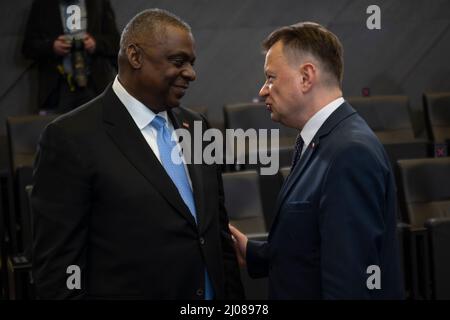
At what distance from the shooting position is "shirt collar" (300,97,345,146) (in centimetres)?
171

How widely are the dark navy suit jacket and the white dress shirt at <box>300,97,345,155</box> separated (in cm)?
2

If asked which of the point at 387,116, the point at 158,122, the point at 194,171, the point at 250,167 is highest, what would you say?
the point at 387,116

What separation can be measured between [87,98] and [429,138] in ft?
7.21

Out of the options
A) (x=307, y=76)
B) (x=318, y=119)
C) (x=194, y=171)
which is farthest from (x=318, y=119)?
(x=194, y=171)

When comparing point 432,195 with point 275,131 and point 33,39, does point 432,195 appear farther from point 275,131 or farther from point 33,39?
point 33,39

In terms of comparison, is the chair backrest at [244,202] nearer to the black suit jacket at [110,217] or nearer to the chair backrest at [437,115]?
the black suit jacket at [110,217]

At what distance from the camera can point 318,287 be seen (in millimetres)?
1645

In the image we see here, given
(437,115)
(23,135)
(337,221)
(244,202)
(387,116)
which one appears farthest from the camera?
(437,115)

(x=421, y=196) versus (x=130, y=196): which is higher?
(x=421, y=196)

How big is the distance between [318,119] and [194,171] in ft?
1.05

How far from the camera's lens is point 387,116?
4727 millimetres

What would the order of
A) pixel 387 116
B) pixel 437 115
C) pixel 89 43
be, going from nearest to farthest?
pixel 89 43
pixel 387 116
pixel 437 115

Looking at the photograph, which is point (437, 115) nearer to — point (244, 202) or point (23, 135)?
point (244, 202)
